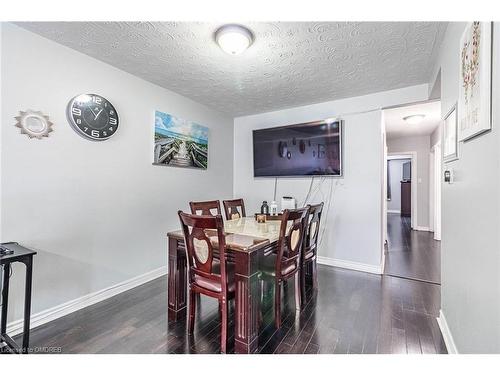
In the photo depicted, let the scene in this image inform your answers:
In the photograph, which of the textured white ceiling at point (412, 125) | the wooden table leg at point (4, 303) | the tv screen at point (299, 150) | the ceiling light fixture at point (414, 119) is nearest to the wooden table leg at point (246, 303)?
the wooden table leg at point (4, 303)

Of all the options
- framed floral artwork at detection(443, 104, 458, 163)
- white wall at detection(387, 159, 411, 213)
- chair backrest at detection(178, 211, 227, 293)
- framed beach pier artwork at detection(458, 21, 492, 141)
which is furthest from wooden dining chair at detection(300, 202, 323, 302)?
white wall at detection(387, 159, 411, 213)

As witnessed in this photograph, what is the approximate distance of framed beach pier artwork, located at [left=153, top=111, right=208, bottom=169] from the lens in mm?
2953

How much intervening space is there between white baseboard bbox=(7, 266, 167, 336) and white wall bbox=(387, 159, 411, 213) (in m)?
9.39

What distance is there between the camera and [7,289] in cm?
169

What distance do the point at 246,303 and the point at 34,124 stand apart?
2.18 meters

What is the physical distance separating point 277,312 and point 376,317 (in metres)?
0.89

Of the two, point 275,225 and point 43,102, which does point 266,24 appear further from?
point 43,102

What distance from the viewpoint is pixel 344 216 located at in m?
3.38

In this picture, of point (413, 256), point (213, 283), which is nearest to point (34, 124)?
point (213, 283)

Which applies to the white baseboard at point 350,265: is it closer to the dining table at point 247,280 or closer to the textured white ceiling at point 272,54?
the dining table at point 247,280

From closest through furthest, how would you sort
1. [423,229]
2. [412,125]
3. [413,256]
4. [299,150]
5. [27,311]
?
[27,311]
[299,150]
[413,256]
[412,125]
[423,229]

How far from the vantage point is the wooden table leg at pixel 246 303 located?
1588mm

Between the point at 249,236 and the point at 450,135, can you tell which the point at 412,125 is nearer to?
the point at 450,135
